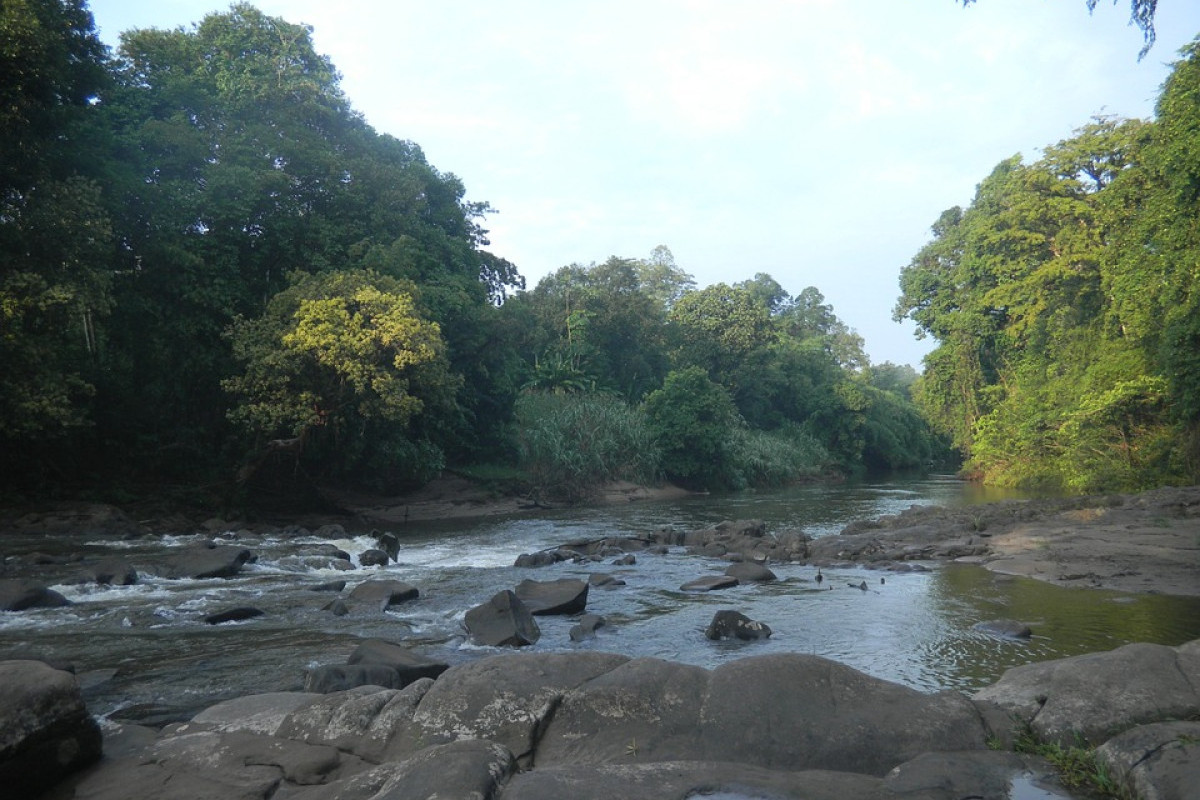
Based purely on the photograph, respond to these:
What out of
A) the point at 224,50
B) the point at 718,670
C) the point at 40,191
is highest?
the point at 224,50

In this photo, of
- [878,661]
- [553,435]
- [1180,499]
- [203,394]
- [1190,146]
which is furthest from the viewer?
[553,435]

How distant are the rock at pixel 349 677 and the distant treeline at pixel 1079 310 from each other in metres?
23.3

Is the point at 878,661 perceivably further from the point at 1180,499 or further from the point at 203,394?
the point at 203,394

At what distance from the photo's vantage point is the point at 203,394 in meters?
27.4

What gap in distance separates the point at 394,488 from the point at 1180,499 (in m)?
25.5

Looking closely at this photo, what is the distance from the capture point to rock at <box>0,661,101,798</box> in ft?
16.2

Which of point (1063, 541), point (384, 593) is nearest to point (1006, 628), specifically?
point (1063, 541)

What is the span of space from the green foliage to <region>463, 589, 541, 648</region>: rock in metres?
25.2

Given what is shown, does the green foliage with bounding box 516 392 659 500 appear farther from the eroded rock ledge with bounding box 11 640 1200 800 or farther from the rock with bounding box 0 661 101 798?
the rock with bounding box 0 661 101 798

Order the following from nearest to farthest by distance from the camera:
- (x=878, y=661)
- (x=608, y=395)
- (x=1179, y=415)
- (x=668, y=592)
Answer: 1. (x=878, y=661)
2. (x=668, y=592)
3. (x=1179, y=415)
4. (x=608, y=395)

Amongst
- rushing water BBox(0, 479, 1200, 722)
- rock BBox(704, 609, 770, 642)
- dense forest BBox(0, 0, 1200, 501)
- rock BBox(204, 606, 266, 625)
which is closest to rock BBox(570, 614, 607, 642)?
rushing water BBox(0, 479, 1200, 722)

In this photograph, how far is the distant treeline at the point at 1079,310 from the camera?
75.7ft

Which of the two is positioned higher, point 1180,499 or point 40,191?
point 40,191

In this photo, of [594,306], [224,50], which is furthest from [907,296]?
[224,50]
